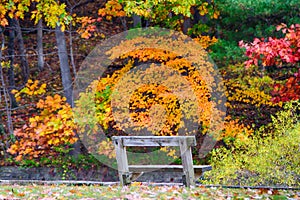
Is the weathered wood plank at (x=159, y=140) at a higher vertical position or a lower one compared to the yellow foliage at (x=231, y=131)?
higher

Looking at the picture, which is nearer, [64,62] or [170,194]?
[170,194]

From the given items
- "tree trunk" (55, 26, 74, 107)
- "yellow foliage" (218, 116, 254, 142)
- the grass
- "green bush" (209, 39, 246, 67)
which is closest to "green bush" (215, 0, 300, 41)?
"green bush" (209, 39, 246, 67)

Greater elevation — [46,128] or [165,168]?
[165,168]

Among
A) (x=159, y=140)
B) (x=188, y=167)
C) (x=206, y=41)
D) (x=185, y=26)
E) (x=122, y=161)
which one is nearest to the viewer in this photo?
(x=159, y=140)

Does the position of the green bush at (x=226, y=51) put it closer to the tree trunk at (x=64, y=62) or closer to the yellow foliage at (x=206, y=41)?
the yellow foliage at (x=206, y=41)

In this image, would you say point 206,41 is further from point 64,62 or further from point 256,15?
point 64,62

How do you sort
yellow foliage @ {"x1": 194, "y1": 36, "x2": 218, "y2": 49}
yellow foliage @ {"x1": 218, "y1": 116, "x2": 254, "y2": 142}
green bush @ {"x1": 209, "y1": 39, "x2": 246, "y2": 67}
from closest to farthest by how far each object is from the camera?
green bush @ {"x1": 209, "y1": 39, "x2": 246, "y2": 67}, yellow foliage @ {"x1": 218, "y1": 116, "x2": 254, "y2": 142}, yellow foliage @ {"x1": 194, "y1": 36, "x2": 218, "y2": 49}

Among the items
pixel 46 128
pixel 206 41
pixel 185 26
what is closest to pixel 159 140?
pixel 46 128

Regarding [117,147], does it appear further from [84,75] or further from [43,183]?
[84,75]

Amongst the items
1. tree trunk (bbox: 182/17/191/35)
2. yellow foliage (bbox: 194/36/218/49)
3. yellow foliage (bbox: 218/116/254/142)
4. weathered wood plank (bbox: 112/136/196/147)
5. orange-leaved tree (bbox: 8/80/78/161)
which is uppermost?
tree trunk (bbox: 182/17/191/35)

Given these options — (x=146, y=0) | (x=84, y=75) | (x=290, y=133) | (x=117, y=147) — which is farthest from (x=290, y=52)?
(x=84, y=75)

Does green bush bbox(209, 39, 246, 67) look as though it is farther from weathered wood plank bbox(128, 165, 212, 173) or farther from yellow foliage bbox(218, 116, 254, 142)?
weathered wood plank bbox(128, 165, 212, 173)

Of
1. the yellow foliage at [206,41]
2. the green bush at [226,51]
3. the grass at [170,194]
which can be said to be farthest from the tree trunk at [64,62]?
the grass at [170,194]

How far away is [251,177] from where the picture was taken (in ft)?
33.3
